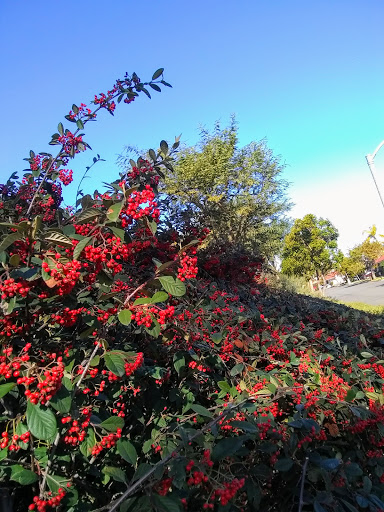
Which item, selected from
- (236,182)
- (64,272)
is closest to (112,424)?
(64,272)

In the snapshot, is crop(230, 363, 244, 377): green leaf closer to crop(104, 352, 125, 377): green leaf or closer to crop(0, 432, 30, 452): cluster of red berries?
crop(104, 352, 125, 377): green leaf

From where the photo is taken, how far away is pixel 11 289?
114 cm

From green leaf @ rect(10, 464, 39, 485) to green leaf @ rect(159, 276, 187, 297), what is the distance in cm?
77

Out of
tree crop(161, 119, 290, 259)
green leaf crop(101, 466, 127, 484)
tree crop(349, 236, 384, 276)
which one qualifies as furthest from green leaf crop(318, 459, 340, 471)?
tree crop(349, 236, 384, 276)

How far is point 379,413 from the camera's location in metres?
1.96

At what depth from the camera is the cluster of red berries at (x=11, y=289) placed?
114 cm

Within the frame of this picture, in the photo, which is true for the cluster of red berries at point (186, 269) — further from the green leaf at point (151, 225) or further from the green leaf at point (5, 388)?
the green leaf at point (5, 388)

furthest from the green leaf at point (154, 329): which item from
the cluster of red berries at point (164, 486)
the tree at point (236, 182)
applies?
the tree at point (236, 182)

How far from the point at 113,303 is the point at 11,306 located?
0.50 m

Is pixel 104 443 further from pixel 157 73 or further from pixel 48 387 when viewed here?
pixel 157 73

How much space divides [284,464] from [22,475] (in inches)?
37.5

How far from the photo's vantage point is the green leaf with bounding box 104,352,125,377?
4.10 feet

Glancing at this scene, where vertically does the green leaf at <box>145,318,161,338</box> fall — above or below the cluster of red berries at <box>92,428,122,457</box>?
above

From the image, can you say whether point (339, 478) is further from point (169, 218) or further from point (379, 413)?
point (169, 218)
